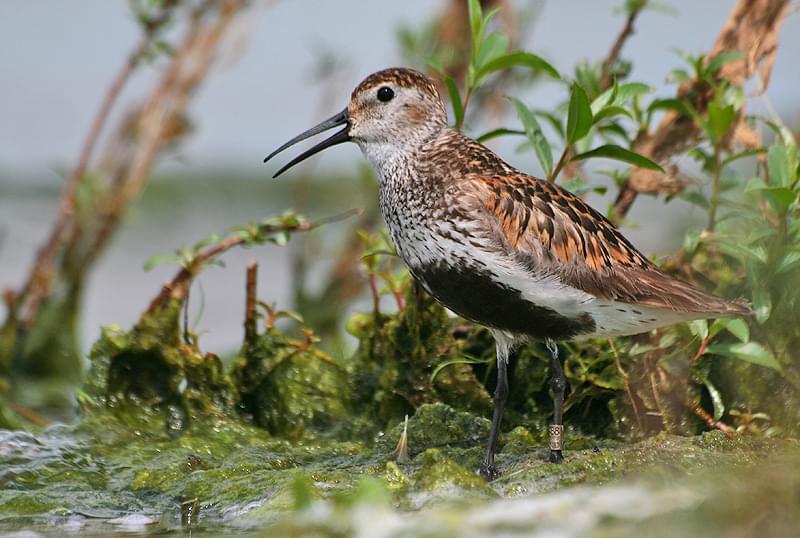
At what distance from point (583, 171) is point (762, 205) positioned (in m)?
1.03

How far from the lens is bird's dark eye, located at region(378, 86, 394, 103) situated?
17.2 ft

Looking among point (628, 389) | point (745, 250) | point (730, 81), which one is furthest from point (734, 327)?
point (730, 81)

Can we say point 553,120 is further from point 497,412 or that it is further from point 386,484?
point 386,484

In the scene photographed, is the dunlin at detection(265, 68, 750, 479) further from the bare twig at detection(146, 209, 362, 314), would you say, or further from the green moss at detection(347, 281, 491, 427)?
the bare twig at detection(146, 209, 362, 314)

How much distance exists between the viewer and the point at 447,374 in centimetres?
541

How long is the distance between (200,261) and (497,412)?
1.69 m

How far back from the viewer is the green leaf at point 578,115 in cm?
499

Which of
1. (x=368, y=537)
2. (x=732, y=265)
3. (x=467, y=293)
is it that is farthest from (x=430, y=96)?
(x=368, y=537)

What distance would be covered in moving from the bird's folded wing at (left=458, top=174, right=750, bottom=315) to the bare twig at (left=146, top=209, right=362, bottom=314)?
45.8 inches

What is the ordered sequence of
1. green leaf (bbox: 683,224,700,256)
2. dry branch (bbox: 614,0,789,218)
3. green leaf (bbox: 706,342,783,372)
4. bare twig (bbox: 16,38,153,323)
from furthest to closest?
bare twig (bbox: 16,38,153,323) < dry branch (bbox: 614,0,789,218) < green leaf (bbox: 683,224,700,256) < green leaf (bbox: 706,342,783,372)

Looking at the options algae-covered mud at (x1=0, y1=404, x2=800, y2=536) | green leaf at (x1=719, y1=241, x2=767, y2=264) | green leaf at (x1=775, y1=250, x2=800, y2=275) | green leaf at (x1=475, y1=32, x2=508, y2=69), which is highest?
green leaf at (x1=475, y1=32, x2=508, y2=69)

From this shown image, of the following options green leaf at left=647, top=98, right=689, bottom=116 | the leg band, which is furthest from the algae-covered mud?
green leaf at left=647, top=98, right=689, bottom=116

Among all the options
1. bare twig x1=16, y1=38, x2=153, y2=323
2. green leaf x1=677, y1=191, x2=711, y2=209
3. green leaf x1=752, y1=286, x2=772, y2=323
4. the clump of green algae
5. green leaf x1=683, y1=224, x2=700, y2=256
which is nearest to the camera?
the clump of green algae

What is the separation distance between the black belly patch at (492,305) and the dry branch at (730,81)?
4.33ft
